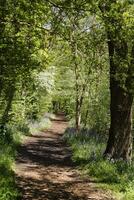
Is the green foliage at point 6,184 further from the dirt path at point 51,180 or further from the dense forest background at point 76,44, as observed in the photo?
the dirt path at point 51,180

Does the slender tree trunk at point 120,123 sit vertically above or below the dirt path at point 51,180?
above

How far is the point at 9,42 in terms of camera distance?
11.8 m

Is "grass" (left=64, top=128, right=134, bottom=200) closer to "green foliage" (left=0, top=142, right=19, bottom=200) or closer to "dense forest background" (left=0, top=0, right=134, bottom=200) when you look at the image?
"dense forest background" (left=0, top=0, right=134, bottom=200)

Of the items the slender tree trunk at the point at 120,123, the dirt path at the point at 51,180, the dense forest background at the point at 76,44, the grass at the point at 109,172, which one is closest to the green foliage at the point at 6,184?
the dense forest background at the point at 76,44

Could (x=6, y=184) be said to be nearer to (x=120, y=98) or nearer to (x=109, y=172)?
(x=109, y=172)

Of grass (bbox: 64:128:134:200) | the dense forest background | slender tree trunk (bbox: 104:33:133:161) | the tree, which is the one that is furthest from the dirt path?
the tree

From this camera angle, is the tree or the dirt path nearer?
the dirt path

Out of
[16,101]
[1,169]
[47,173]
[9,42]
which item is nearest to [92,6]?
[9,42]

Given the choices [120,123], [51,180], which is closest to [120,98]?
[120,123]

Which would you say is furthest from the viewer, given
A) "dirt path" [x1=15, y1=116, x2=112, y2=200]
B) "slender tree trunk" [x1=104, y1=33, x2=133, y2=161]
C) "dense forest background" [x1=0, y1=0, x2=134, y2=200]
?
"slender tree trunk" [x1=104, y1=33, x2=133, y2=161]

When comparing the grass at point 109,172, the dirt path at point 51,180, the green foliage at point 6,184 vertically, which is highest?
the green foliage at point 6,184

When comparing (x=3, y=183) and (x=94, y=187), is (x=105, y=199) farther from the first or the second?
(x=3, y=183)

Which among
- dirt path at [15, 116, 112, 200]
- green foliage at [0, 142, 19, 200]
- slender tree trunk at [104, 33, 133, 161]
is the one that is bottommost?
dirt path at [15, 116, 112, 200]

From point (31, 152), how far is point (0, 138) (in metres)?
1.98
